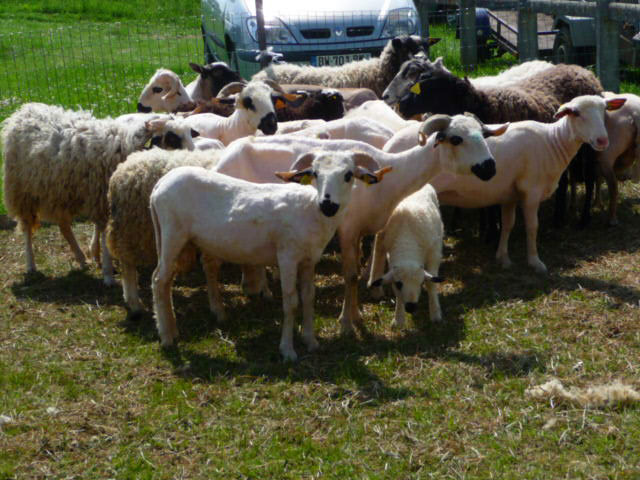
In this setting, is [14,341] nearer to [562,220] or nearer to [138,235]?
[138,235]

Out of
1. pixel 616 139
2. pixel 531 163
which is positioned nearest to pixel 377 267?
pixel 531 163

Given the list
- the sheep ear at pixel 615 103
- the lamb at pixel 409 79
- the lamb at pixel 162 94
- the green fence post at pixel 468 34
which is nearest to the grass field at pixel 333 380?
the sheep ear at pixel 615 103

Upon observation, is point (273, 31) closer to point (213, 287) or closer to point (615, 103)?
point (615, 103)

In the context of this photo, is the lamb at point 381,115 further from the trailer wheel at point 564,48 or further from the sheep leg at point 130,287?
the trailer wheel at point 564,48

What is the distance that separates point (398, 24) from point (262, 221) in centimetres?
696

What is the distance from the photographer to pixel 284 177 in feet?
18.9

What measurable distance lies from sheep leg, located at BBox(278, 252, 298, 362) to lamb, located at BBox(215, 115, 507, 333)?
58cm

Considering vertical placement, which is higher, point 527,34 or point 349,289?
point 527,34

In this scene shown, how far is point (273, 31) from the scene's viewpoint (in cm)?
1177

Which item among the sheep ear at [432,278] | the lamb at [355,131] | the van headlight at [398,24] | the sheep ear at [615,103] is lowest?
the sheep ear at [432,278]

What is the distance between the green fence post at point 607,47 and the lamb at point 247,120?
4.71m

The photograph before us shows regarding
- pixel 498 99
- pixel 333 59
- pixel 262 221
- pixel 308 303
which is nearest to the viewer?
pixel 262 221

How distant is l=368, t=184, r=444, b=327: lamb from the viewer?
619 centimetres

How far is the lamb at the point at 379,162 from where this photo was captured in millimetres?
6277
